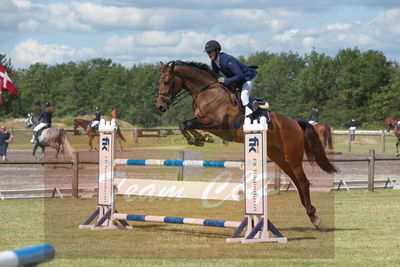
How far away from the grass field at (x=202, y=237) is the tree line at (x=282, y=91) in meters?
51.0

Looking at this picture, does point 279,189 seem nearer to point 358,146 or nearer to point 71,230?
point 71,230

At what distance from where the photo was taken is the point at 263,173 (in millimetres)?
8203

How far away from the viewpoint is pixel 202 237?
908 cm

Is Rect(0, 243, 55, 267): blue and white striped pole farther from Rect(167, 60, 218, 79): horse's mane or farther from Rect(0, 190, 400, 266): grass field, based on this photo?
Rect(167, 60, 218, 79): horse's mane

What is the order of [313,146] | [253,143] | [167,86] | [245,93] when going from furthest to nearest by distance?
[313,146], [167,86], [245,93], [253,143]

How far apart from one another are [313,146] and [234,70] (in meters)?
2.01

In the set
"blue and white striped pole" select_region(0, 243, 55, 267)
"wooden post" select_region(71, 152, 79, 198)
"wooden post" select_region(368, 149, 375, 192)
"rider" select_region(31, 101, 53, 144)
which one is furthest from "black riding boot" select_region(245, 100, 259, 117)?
"rider" select_region(31, 101, 53, 144)

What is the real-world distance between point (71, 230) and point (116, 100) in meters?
78.3

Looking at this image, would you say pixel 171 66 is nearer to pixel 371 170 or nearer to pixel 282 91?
pixel 371 170

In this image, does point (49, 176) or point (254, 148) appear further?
point (49, 176)

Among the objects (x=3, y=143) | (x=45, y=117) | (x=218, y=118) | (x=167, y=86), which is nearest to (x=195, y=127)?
(x=218, y=118)

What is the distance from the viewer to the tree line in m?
72.8

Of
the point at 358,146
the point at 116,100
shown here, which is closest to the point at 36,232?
the point at 358,146

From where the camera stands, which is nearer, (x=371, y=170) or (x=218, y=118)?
(x=218, y=118)
